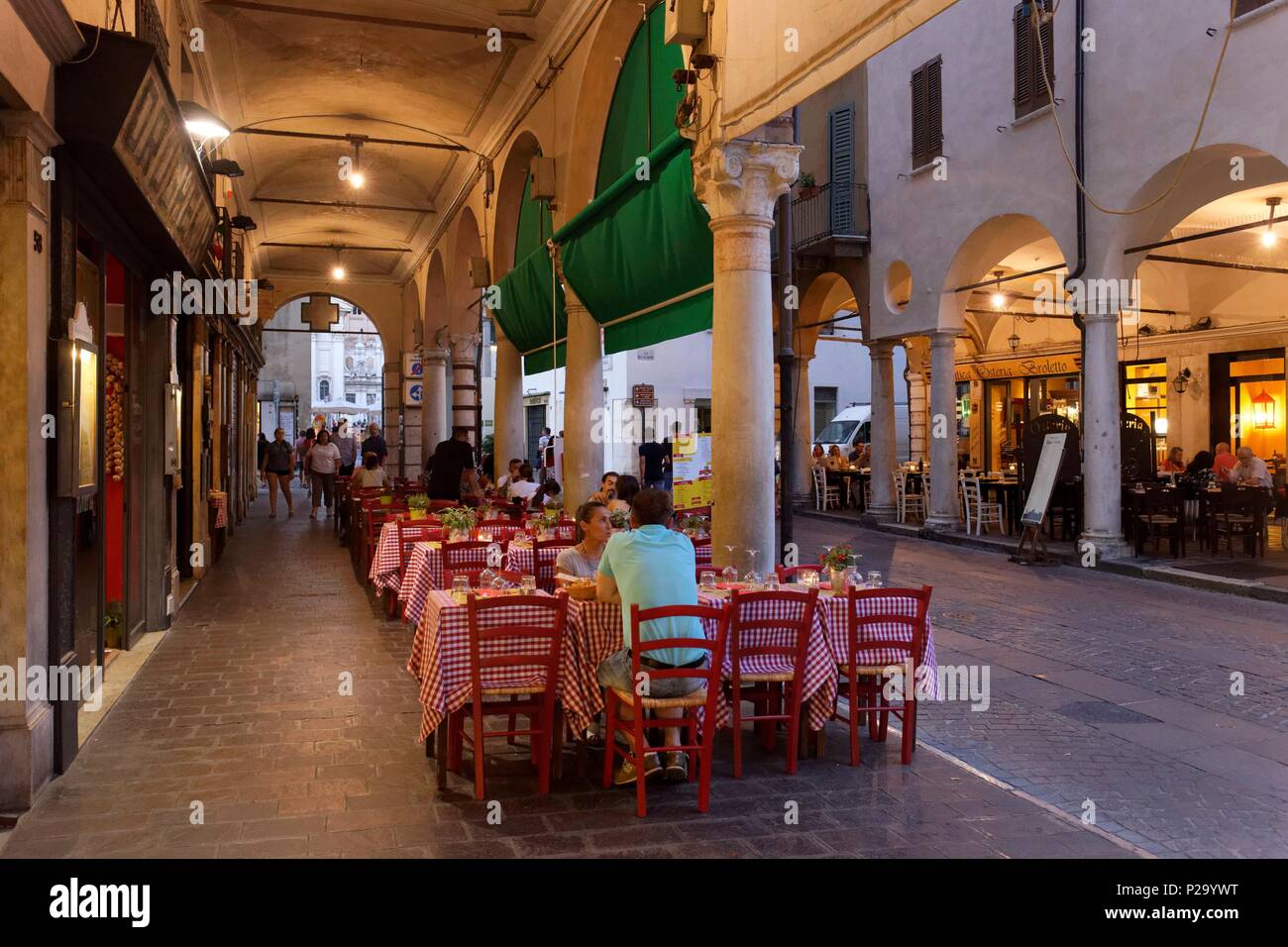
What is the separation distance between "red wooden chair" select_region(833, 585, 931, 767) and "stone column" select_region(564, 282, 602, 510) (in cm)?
604

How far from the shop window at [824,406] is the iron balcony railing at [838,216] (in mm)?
13232

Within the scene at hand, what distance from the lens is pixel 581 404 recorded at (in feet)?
37.4

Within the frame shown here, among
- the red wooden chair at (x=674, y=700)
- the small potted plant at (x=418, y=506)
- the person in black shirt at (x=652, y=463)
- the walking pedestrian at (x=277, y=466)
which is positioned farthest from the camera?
the walking pedestrian at (x=277, y=466)

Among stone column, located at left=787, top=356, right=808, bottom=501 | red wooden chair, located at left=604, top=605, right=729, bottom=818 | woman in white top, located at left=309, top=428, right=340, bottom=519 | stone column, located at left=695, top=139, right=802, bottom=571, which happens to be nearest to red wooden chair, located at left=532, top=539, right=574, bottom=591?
stone column, located at left=695, top=139, right=802, bottom=571

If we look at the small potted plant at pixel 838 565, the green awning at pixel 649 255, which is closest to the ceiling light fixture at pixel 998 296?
the green awning at pixel 649 255

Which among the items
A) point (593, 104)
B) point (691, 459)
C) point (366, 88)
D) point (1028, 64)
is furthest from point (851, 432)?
point (593, 104)

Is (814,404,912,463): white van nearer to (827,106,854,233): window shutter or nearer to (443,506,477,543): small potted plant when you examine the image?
(827,106,854,233): window shutter

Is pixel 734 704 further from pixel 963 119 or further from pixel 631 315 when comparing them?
pixel 963 119

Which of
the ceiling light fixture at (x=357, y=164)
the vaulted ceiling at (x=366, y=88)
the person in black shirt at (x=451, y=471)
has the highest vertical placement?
the vaulted ceiling at (x=366, y=88)

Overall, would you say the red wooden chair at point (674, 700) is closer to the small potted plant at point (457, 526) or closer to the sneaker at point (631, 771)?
the sneaker at point (631, 771)

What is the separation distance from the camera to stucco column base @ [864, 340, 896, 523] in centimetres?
1786

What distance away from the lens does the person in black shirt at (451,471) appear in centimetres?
1270

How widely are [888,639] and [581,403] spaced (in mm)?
6580
